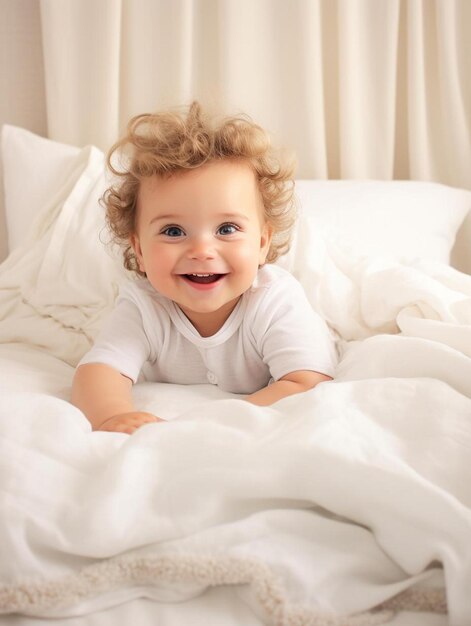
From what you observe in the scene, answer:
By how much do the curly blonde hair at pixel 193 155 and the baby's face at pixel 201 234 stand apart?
0.07 ft

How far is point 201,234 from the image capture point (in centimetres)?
112

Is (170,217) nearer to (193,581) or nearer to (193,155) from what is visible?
(193,155)

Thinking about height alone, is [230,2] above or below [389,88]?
above

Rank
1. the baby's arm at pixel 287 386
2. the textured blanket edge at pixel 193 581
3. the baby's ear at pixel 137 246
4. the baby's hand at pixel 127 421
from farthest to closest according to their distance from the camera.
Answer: the baby's ear at pixel 137 246 → the baby's arm at pixel 287 386 → the baby's hand at pixel 127 421 → the textured blanket edge at pixel 193 581

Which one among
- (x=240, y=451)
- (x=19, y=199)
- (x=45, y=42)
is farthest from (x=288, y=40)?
(x=240, y=451)

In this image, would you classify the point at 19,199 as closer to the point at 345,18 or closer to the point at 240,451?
the point at 345,18

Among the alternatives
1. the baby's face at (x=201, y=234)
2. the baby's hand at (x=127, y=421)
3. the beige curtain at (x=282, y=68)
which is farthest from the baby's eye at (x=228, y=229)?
the beige curtain at (x=282, y=68)

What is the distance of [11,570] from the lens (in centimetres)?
66

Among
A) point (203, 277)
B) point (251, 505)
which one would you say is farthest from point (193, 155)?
point (251, 505)

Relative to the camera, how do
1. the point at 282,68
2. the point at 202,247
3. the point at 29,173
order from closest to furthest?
the point at 202,247, the point at 29,173, the point at 282,68

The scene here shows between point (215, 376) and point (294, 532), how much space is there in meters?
0.56

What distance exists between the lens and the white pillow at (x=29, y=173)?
169cm

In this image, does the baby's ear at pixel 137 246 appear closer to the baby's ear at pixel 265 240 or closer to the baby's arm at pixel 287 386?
the baby's ear at pixel 265 240

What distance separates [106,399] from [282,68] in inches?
49.3
